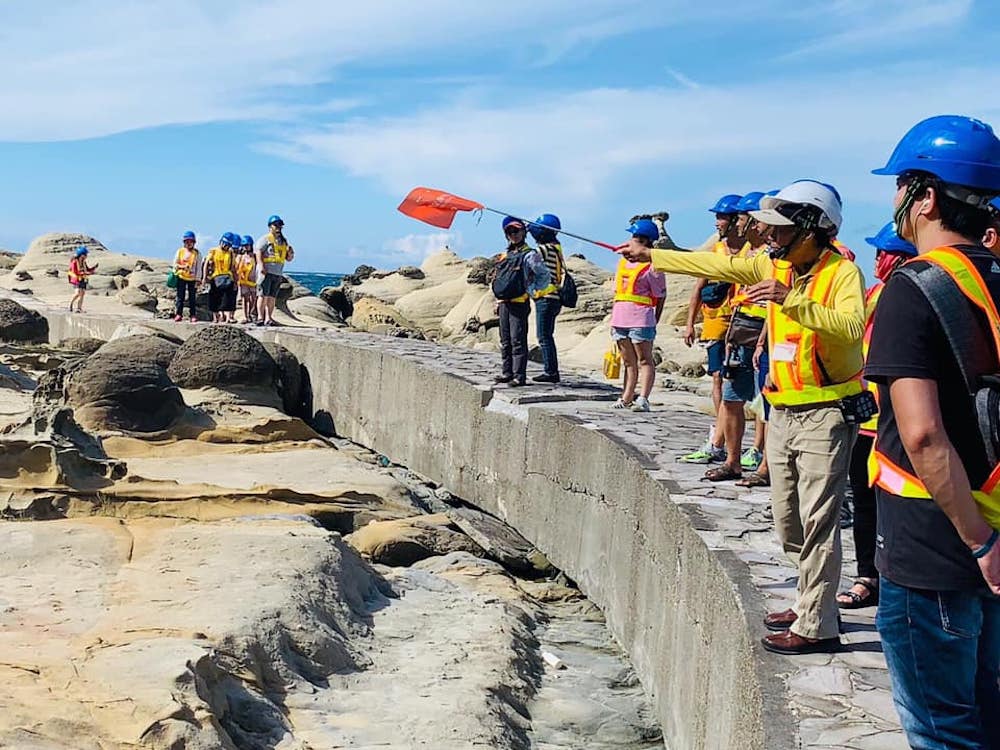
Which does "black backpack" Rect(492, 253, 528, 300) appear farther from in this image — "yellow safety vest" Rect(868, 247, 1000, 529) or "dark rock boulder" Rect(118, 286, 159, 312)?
"dark rock boulder" Rect(118, 286, 159, 312)

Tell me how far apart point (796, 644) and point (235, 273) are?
57.1 feet

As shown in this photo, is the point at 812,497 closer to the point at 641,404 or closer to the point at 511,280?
the point at 641,404

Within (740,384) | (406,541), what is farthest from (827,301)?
(406,541)

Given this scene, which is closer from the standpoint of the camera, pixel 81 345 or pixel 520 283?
pixel 520 283

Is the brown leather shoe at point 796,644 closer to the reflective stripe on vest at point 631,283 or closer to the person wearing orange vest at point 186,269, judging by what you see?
the reflective stripe on vest at point 631,283

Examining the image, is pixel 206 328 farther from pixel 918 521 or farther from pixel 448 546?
pixel 918 521

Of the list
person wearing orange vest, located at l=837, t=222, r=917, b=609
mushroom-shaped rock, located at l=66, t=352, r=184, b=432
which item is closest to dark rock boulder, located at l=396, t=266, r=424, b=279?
mushroom-shaped rock, located at l=66, t=352, r=184, b=432

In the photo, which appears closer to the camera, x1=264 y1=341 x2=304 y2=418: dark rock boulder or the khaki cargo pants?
the khaki cargo pants

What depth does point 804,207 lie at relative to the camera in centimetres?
429

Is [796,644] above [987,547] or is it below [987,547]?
below

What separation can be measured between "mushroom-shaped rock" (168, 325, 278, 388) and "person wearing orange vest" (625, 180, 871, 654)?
36.4 ft

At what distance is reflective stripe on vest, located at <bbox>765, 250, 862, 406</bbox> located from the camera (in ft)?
14.4

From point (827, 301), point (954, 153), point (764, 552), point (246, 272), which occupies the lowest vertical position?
point (764, 552)

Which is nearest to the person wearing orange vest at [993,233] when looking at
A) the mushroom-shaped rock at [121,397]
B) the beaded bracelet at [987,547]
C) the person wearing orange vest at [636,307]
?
the beaded bracelet at [987,547]
